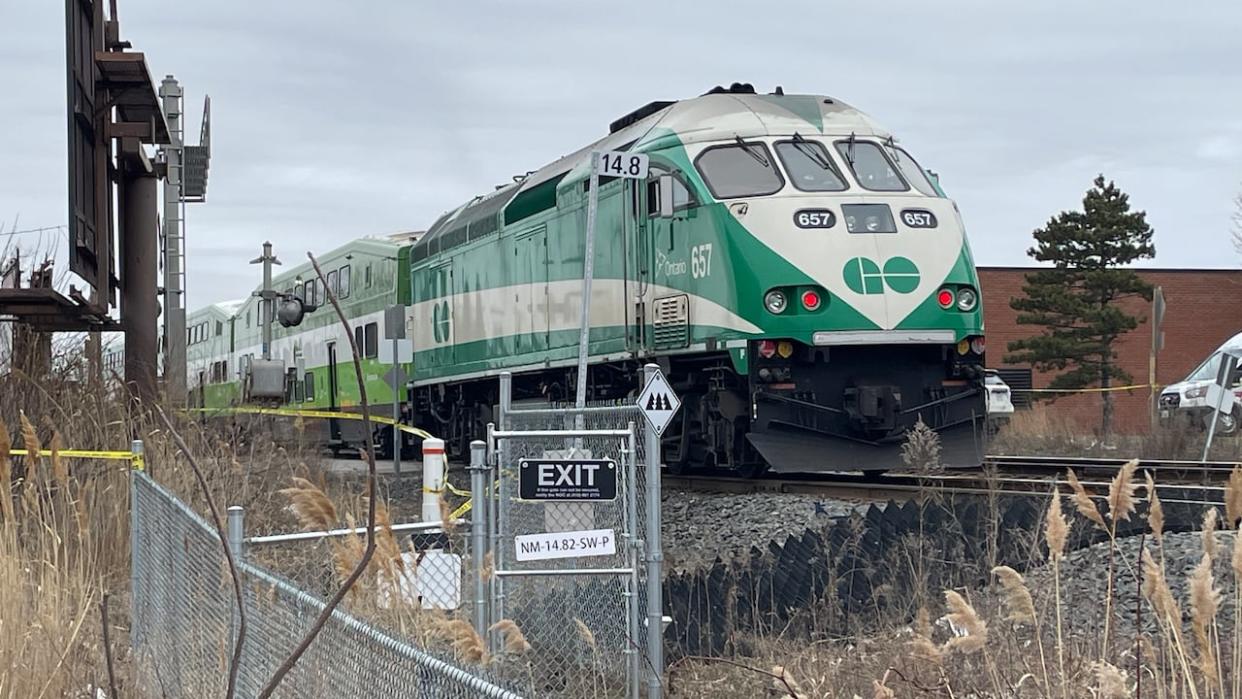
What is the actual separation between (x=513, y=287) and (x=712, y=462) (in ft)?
13.9

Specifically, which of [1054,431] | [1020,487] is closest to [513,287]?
[1020,487]

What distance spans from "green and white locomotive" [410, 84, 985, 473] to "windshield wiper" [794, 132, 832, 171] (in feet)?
0.05

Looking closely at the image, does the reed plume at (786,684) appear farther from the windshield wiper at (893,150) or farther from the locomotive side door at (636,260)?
the windshield wiper at (893,150)

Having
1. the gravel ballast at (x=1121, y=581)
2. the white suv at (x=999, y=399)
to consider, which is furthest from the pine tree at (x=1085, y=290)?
the gravel ballast at (x=1121, y=581)

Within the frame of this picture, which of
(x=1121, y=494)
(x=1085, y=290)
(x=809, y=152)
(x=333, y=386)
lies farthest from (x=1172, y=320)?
(x=1121, y=494)

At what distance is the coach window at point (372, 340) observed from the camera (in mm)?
25109

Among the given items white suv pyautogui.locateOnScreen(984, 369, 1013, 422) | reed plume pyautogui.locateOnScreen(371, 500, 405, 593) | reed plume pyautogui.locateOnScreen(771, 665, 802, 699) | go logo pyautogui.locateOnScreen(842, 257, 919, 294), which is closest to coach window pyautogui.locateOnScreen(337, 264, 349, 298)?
white suv pyautogui.locateOnScreen(984, 369, 1013, 422)

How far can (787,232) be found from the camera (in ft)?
43.6

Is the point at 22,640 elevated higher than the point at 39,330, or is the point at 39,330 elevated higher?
the point at 39,330

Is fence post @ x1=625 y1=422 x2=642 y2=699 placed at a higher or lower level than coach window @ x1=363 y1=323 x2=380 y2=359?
lower

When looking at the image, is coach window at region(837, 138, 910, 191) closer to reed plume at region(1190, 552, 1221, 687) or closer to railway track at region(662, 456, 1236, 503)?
railway track at region(662, 456, 1236, 503)

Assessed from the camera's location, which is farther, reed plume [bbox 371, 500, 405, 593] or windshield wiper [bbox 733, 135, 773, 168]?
windshield wiper [bbox 733, 135, 773, 168]

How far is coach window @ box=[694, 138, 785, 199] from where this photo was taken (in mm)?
13695

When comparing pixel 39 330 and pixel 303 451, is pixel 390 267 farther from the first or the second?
pixel 39 330
